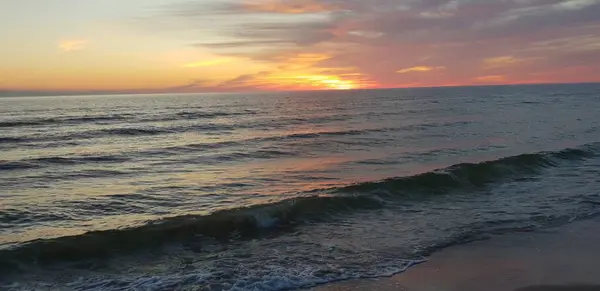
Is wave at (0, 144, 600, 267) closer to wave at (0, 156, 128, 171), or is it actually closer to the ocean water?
→ the ocean water

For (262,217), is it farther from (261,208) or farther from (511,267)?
(511,267)

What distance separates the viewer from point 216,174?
17875 millimetres

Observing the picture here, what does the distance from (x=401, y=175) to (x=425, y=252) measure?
8.24 m

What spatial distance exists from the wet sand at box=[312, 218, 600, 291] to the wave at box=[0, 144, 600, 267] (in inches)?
157

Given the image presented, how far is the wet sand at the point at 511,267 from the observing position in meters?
7.49

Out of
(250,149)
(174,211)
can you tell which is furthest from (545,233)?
(250,149)

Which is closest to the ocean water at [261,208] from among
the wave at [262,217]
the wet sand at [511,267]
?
the wave at [262,217]

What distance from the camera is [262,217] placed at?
11805mm

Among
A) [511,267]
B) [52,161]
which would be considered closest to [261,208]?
[511,267]

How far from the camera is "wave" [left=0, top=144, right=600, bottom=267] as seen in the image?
9578 millimetres

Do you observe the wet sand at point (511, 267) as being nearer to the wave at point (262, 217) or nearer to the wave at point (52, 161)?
the wave at point (262, 217)

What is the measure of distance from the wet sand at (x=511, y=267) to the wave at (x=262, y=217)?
157 inches

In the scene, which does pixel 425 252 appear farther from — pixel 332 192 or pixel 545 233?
pixel 332 192

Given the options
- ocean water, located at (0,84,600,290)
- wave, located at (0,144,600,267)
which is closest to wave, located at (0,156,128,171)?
ocean water, located at (0,84,600,290)
